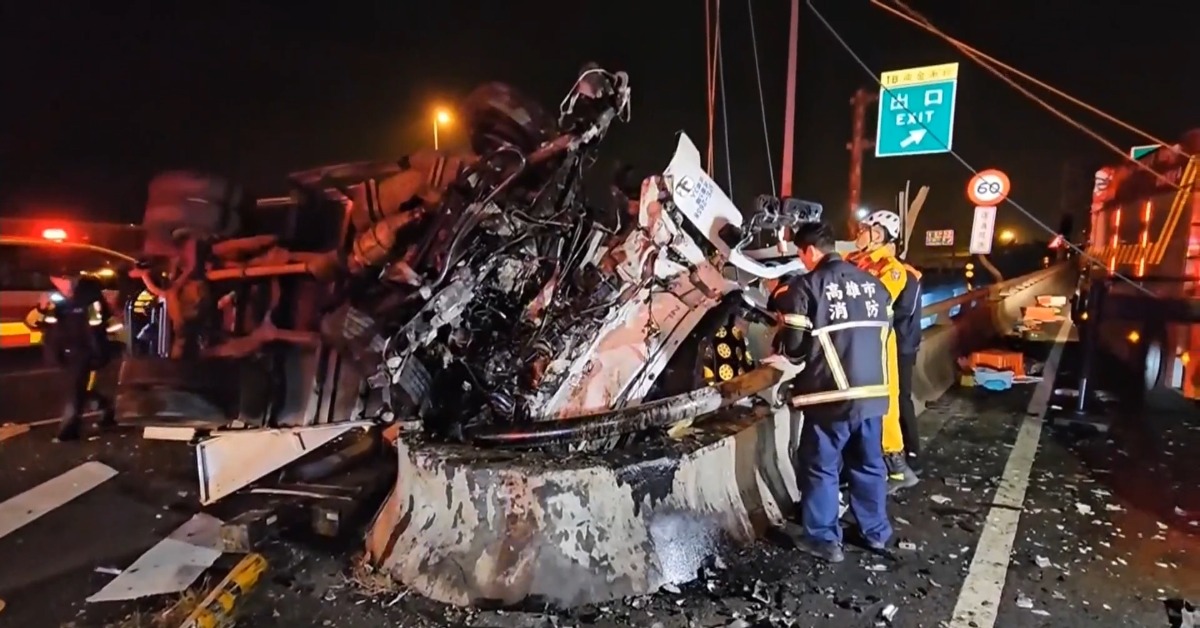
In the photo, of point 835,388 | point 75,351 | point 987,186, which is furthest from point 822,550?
point 987,186

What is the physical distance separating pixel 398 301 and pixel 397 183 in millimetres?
1385

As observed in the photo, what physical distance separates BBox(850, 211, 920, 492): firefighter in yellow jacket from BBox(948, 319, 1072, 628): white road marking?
1.87 ft

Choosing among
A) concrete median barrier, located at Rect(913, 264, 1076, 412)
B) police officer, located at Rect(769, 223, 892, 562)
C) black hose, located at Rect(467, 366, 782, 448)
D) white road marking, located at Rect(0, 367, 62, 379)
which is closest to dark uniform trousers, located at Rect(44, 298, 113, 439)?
white road marking, located at Rect(0, 367, 62, 379)

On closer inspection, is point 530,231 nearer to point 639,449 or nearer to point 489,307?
point 489,307

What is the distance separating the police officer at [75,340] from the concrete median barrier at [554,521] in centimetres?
456

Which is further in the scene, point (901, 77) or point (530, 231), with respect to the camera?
point (901, 77)

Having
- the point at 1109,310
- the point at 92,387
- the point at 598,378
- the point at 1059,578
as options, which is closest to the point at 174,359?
the point at 92,387

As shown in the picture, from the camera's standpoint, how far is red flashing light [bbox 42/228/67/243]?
354 inches

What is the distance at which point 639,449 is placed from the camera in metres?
3.57

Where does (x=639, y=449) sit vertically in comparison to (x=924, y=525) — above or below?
above

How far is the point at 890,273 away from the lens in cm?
483

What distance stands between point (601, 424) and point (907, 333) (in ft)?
8.95

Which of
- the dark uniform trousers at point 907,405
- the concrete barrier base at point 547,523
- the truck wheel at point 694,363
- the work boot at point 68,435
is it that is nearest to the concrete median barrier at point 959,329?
the dark uniform trousers at point 907,405

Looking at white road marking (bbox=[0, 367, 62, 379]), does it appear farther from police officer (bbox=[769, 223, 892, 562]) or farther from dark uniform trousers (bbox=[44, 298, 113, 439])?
police officer (bbox=[769, 223, 892, 562])
